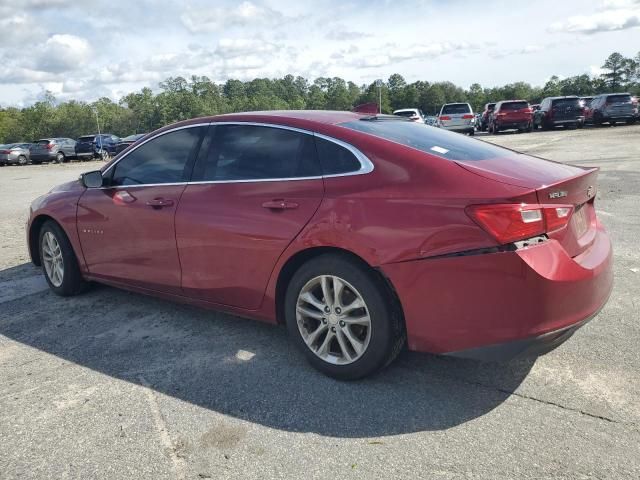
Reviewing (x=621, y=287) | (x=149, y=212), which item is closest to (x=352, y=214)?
(x=149, y=212)

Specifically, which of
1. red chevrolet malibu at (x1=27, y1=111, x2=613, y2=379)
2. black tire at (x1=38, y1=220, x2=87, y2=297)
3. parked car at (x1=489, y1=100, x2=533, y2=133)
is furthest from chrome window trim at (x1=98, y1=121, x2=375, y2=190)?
parked car at (x1=489, y1=100, x2=533, y2=133)

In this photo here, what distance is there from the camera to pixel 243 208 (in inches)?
142

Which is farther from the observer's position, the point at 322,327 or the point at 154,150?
the point at 154,150

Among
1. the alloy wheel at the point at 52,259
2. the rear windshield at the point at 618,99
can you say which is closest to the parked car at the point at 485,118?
the rear windshield at the point at 618,99

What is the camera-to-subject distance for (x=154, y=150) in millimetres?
4410

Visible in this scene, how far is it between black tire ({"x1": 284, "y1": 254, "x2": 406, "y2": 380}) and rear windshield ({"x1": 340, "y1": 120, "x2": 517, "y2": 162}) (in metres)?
0.81

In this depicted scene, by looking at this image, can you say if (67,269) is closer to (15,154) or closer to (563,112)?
(563,112)

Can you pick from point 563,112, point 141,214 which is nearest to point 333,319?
point 141,214

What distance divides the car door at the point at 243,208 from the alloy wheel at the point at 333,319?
0.33 meters

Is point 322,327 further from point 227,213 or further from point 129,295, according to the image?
point 129,295

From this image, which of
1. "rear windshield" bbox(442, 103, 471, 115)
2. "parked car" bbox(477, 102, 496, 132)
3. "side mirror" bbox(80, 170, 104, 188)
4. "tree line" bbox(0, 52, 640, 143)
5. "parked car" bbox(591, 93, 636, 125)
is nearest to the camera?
"side mirror" bbox(80, 170, 104, 188)

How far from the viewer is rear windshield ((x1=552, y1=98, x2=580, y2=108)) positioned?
29406mm

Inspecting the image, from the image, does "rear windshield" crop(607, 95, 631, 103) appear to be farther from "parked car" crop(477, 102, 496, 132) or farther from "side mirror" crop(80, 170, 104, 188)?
"side mirror" crop(80, 170, 104, 188)

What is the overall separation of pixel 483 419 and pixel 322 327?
3.46 feet
